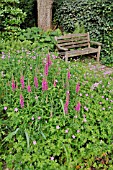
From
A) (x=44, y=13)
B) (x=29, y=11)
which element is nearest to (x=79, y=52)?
(x=44, y=13)

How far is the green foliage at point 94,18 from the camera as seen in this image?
250 inches

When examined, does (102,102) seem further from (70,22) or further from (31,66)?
(70,22)

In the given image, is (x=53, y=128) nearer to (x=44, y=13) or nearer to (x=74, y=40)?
(x=74, y=40)

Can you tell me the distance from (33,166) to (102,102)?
4.11ft

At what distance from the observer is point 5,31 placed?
6.61 m

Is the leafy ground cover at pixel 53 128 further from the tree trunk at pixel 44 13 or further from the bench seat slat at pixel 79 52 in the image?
the tree trunk at pixel 44 13

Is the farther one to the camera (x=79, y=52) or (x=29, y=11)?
(x=29, y=11)

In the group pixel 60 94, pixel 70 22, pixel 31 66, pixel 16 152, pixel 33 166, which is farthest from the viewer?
pixel 70 22

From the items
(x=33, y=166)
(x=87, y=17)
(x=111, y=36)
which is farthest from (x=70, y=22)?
(x=33, y=166)

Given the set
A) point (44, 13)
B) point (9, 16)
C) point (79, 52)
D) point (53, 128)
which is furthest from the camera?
point (44, 13)

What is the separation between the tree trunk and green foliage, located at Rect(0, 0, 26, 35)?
2.98ft

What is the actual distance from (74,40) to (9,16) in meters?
2.01

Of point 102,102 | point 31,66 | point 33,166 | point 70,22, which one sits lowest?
point 33,166

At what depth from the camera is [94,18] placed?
6594 mm
